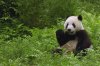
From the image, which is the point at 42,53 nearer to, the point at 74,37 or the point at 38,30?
the point at 74,37

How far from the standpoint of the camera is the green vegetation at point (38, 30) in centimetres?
855

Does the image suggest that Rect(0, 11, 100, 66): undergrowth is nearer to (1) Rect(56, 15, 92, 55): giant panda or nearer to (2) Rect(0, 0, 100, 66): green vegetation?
(2) Rect(0, 0, 100, 66): green vegetation

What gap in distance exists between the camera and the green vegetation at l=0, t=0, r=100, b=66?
8.55m

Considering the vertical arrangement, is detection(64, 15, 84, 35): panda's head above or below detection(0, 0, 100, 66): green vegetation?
above

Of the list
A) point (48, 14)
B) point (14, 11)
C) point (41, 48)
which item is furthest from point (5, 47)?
point (14, 11)

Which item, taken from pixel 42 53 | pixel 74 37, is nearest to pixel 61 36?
pixel 74 37

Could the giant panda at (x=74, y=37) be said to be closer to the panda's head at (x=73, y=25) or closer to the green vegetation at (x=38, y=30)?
the panda's head at (x=73, y=25)

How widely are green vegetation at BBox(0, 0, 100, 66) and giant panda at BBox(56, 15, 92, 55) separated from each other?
33 cm

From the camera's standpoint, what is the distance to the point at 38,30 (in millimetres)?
12797

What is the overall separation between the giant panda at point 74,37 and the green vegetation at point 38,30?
33 centimetres

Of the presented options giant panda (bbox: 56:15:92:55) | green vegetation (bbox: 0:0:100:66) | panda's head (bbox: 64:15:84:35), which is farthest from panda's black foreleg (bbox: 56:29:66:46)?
green vegetation (bbox: 0:0:100:66)

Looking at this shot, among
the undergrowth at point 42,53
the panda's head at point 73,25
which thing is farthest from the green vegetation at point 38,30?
the panda's head at point 73,25

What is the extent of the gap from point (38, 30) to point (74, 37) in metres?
2.91

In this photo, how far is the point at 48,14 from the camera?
556 inches
